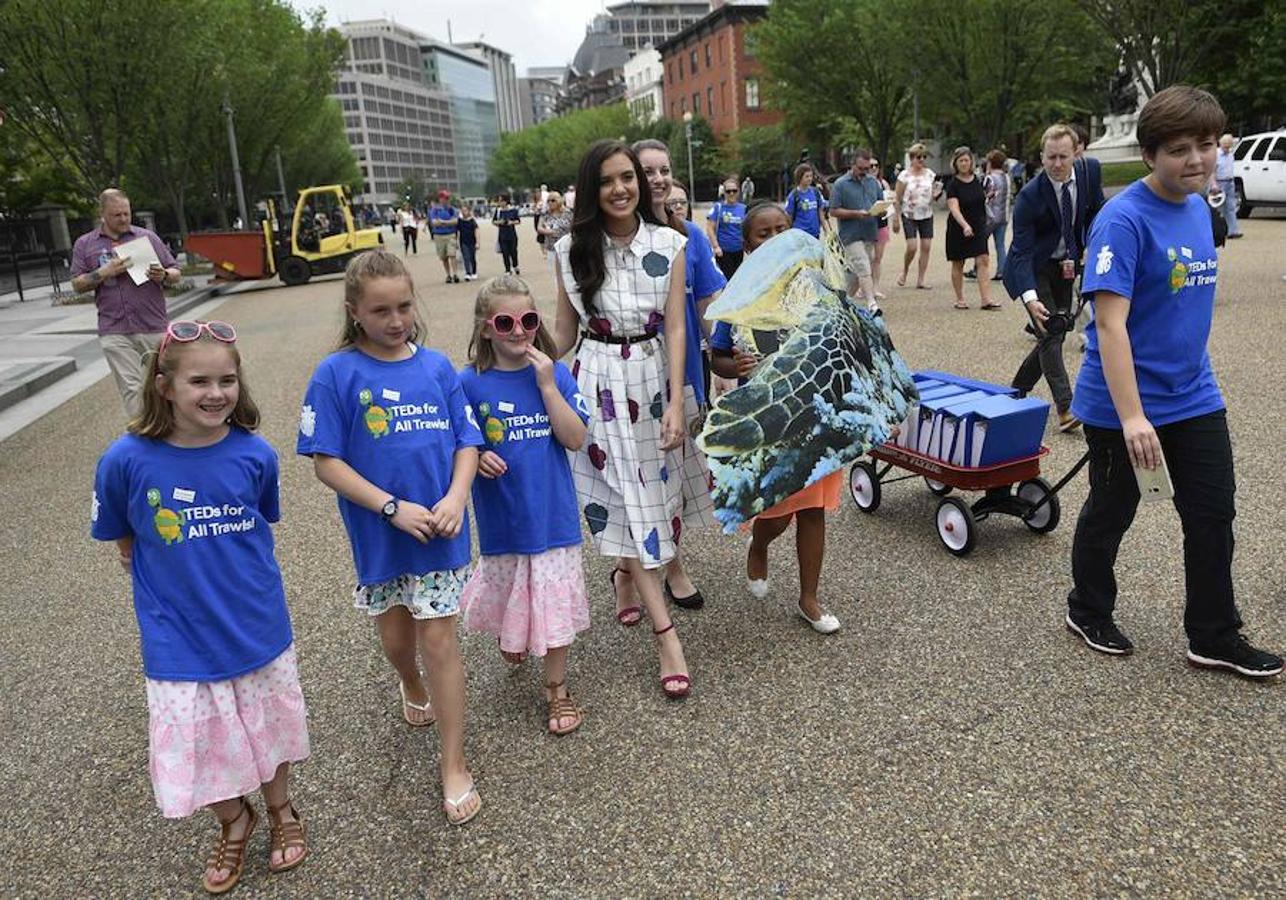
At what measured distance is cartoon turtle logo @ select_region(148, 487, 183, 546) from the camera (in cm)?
236

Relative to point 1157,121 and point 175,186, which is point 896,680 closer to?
point 1157,121

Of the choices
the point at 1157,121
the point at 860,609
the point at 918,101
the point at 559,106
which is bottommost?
the point at 860,609

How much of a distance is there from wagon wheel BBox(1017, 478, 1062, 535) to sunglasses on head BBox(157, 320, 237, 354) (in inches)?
140

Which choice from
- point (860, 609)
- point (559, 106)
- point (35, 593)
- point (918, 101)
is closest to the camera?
point (860, 609)

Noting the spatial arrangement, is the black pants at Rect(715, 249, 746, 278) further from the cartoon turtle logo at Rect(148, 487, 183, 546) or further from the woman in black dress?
the cartoon turtle logo at Rect(148, 487, 183, 546)

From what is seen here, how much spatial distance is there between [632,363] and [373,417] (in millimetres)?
1048

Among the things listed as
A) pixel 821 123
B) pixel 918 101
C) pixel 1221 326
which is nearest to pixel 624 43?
pixel 821 123

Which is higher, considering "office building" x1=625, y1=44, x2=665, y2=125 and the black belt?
A: "office building" x1=625, y1=44, x2=665, y2=125

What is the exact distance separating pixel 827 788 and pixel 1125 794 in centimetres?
82

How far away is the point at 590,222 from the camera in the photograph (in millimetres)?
3293

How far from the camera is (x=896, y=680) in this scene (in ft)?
10.9

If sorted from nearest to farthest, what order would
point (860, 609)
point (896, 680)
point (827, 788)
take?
point (827, 788) → point (896, 680) → point (860, 609)

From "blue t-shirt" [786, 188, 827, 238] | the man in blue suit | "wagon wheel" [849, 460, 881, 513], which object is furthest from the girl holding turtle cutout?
"blue t-shirt" [786, 188, 827, 238]

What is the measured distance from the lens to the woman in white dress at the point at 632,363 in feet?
10.9
